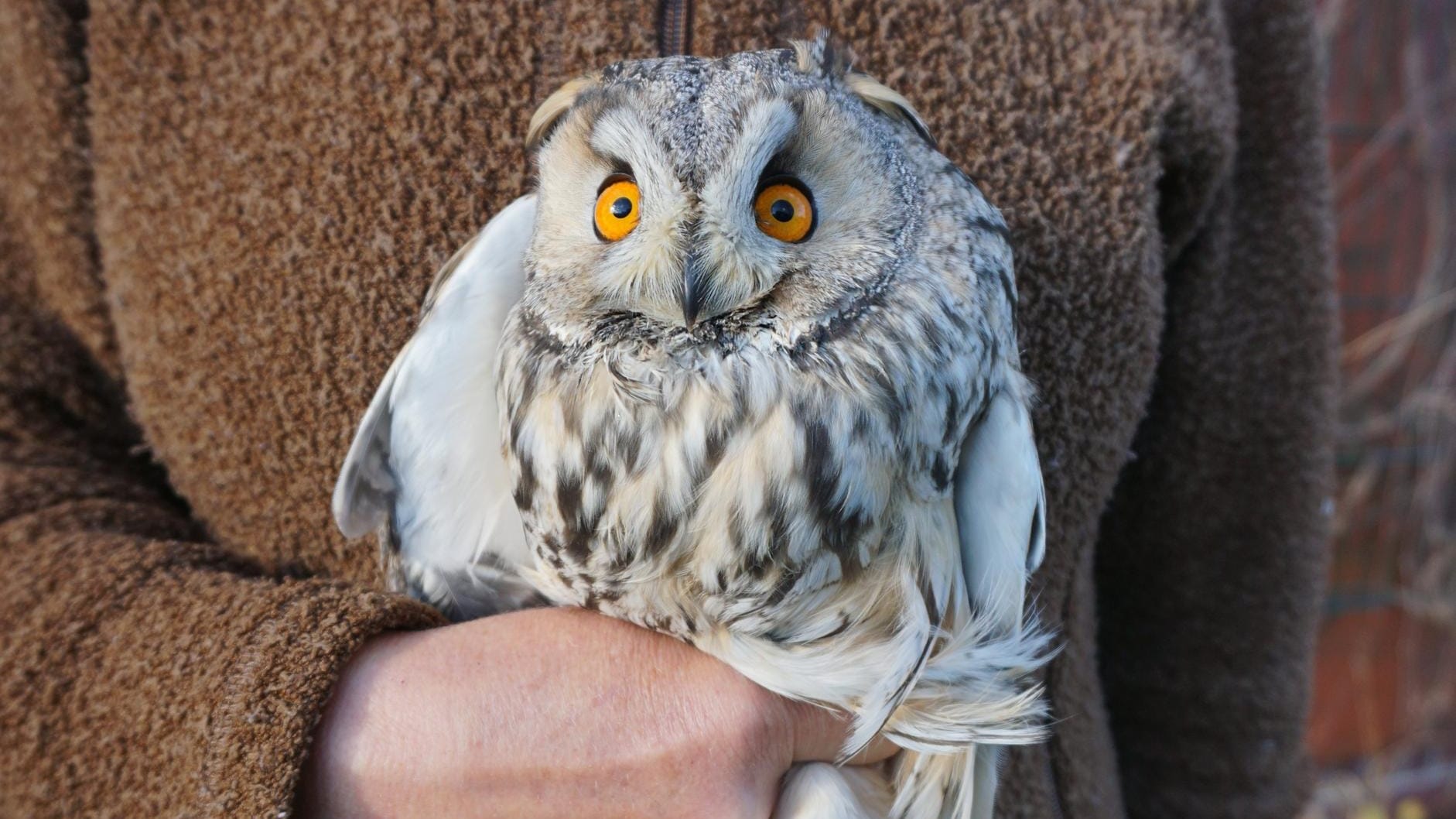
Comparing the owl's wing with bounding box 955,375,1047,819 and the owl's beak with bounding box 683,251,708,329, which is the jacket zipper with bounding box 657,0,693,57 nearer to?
the owl's beak with bounding box 683,251,708,329

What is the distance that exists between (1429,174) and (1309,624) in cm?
237

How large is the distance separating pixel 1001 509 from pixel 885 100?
0.37 meters

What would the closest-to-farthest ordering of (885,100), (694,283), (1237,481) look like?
(694,283)
(885,100)
(1237,481)

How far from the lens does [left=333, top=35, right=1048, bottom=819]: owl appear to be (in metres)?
0.75

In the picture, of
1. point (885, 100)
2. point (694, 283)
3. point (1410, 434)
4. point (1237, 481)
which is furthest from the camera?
point (1410, 434)

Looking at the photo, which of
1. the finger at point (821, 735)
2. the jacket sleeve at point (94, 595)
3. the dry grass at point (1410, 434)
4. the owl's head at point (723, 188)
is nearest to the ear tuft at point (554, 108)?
the owl's head at point (723, 188)

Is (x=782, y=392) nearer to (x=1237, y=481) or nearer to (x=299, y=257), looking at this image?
(x=299, y=257)

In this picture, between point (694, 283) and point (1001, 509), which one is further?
point (1001, 509)

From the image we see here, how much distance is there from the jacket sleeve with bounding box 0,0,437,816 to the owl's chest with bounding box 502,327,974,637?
0.75ft

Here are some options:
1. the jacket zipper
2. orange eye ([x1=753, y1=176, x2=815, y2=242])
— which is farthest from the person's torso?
orange eye ([x1=753, y1=176, x2=815, y2=242])

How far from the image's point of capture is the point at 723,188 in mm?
751

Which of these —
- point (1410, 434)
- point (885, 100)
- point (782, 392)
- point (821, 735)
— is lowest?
point (1410, 434)

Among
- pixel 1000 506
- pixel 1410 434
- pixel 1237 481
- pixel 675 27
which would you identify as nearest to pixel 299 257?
pixel 675 27

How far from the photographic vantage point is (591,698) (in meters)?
0.81
